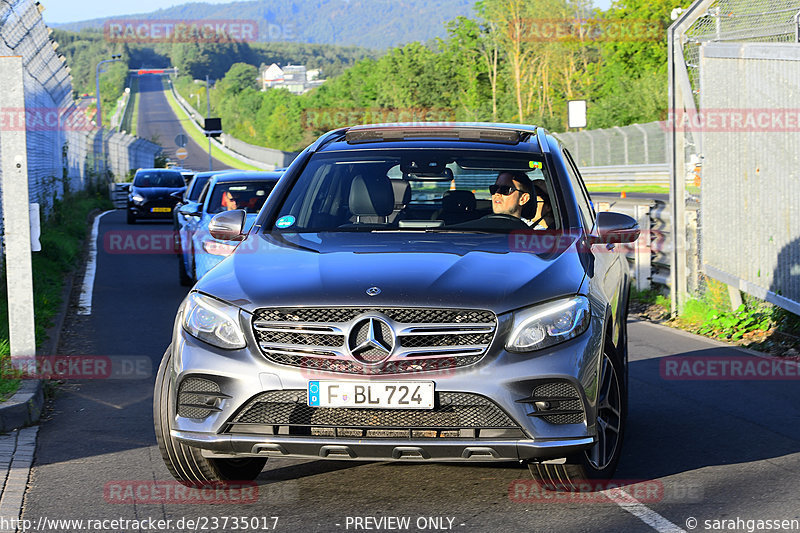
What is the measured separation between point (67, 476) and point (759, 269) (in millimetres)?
6940

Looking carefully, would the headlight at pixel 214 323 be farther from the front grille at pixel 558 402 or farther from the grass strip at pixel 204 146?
the grass strip at pixel 204 146

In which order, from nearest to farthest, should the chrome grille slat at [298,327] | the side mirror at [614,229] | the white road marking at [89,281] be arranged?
1. the chrome grille slat at [298,327]
2. the side mirror at [614,229]
3. the white road marking at [89,281]

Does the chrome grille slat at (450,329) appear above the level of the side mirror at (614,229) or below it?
below

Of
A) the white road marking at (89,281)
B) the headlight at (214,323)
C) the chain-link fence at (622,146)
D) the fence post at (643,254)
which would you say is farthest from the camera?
the chain-link fence at (622,146)

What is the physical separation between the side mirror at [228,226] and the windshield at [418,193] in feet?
0.66

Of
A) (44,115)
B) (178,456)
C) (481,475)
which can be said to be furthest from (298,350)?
(44,115)

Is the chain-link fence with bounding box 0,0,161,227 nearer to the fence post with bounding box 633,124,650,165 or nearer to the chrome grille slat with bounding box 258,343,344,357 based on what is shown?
the chrome grille slat with bounding box 258,343,344,357

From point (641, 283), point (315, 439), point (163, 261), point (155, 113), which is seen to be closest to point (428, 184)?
point (315, 439)

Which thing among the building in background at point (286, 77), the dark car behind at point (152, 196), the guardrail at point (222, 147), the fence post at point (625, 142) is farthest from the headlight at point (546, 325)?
the building in background at point (286, 77)

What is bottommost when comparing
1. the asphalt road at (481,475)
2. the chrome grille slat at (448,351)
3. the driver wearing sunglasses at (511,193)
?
the asphalt road at (481,475)

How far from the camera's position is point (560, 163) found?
654 cm

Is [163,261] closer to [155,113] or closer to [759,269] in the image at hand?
[759,269]

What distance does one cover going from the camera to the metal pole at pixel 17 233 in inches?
323

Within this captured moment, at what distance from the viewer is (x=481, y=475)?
19.5 feet
